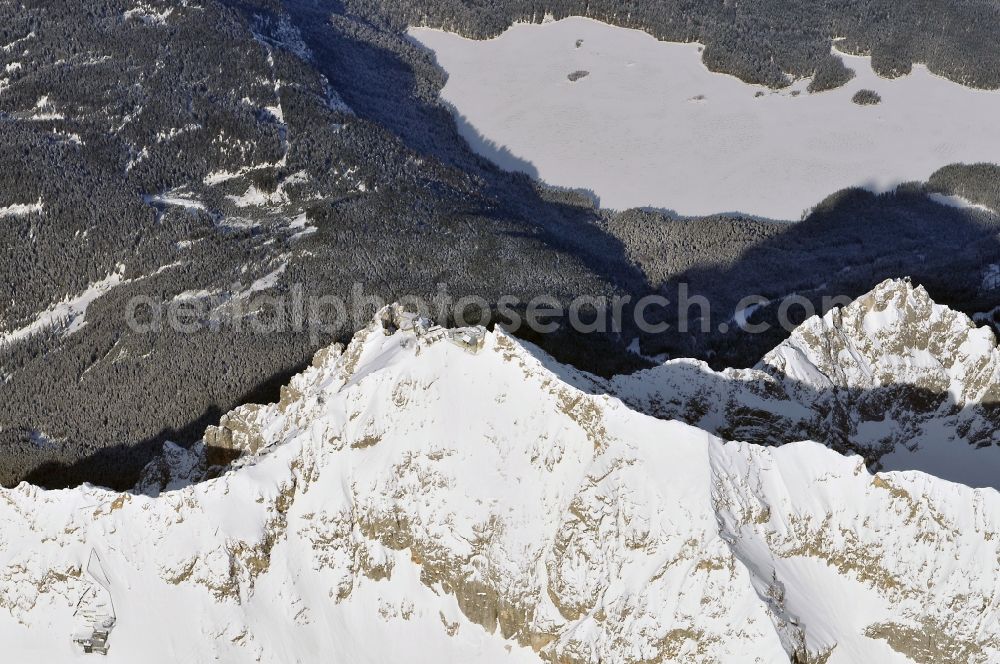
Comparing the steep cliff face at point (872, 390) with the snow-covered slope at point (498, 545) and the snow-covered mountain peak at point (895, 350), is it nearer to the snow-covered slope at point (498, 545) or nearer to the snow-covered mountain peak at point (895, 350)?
the snow-covered mountain peak at point (895, 350)

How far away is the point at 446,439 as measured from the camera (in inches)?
5650

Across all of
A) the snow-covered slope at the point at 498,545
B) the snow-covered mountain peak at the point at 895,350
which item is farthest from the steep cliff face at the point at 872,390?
the snow-covered slope at the point at 498,545

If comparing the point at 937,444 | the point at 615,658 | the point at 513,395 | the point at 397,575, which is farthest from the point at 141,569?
the point at 937,444

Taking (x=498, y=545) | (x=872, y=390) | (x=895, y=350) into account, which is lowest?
(x=498, y=545)

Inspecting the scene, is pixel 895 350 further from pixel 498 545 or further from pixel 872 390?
pixel 498 545

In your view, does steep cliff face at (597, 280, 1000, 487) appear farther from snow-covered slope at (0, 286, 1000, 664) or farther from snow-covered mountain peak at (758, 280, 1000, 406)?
snow-covered slope at (0, 286, 1000, 664)

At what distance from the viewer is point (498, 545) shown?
138m

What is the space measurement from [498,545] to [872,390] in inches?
2473

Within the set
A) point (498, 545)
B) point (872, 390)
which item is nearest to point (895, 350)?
point (872, 390)

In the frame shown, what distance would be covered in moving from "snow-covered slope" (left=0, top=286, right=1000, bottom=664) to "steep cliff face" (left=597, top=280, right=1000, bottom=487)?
21007mm

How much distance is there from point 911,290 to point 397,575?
8816 cm

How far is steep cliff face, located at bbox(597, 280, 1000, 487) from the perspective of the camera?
509 ft

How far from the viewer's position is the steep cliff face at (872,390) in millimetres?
155250

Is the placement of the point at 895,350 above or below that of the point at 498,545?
above
